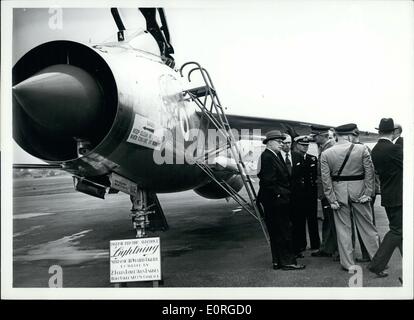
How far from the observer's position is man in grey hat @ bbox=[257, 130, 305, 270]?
4539mm

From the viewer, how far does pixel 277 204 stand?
4.55 metres

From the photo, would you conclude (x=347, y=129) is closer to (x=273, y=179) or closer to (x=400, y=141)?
(x=400, y=141)

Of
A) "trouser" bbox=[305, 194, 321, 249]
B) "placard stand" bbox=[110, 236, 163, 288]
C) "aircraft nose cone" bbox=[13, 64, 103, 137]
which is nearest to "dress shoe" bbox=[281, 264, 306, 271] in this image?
"trouser" bbox=[305, 194, 321, 249]

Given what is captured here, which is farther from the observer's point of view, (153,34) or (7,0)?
(153,34)

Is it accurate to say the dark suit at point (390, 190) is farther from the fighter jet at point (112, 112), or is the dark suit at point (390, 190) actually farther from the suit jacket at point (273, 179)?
the fighter jet at point (112, 112)

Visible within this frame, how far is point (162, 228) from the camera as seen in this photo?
22.4 ft

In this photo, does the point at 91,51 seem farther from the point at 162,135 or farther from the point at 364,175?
the point at 364,175

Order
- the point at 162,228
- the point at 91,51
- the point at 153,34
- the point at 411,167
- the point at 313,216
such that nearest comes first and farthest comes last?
the point at 91,51 < the point at 411,167 < the point at 153,34 < the point at 313,216 < the point at 162,228

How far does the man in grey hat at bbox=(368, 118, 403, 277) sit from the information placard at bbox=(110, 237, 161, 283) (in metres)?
2.22

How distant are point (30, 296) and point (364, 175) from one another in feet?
12.2

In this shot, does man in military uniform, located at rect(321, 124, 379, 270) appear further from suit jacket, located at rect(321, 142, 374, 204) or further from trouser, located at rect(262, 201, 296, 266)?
trouser, located at rect(262, 201, 296, 266)
